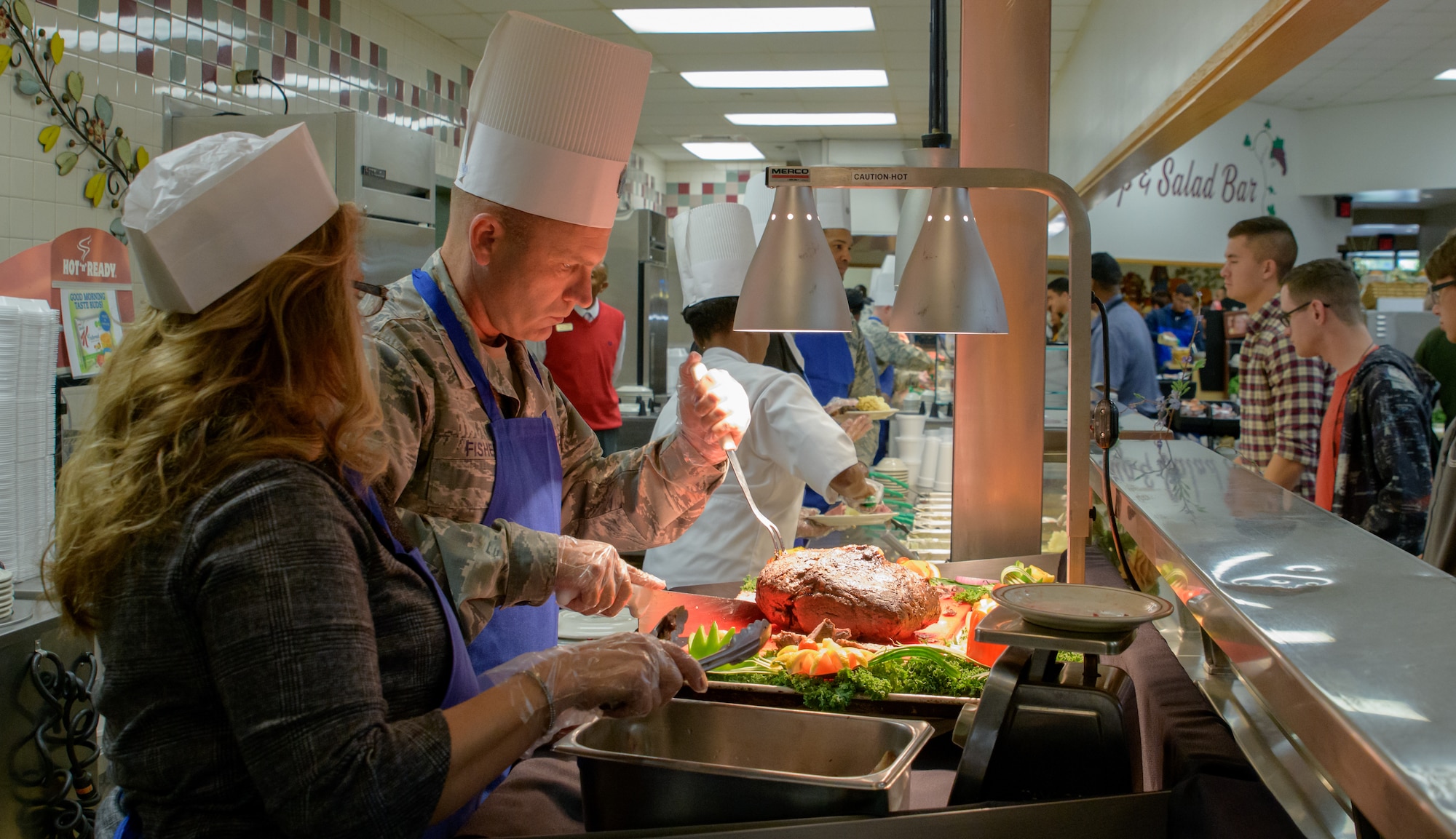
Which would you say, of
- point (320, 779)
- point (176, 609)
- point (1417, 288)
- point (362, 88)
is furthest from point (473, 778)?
point (1417, 288)

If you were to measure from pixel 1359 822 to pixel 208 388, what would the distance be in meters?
1.13

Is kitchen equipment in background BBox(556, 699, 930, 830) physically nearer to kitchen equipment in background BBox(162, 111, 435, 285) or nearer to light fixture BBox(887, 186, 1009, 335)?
light fixture BBox(887, 186, 1009, 335)

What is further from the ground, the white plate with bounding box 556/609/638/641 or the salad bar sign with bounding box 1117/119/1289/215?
the salad bar sign with bounding box 1117/119/1289/215

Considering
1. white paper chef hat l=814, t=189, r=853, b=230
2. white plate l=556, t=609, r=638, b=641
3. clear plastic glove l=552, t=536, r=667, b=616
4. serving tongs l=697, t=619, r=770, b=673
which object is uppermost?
white paper chef hat l=814, t=189, r=853, b=230

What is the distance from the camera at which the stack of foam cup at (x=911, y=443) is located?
5.05m

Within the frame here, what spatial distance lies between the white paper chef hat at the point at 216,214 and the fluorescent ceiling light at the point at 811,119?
903 centimetres

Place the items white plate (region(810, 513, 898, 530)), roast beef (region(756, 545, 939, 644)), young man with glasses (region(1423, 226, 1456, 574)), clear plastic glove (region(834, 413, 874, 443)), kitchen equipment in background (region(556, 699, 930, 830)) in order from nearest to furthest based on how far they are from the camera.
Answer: kitchen equipment in background (region(556, 699, 930, 830)) → roast beef (region(756, 545, 939, 644)) → young man with glasses (region(1423, 226, 1456, 574)) → white plate (region(810, 513, 898, 530)) → clear plastic glove (region(834, 413, 874, 443))

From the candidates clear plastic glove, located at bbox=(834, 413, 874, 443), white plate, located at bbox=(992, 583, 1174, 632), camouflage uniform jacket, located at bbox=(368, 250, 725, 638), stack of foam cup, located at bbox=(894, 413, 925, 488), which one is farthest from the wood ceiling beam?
stack of foam cup, located at bbox=(894, 413, 925, 488)

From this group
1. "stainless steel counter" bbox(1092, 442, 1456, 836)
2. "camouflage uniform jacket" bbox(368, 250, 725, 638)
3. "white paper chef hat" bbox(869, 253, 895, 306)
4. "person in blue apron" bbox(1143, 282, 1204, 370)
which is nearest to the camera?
"stainless steel counter" bbox(1092, 442, 1456, 836)

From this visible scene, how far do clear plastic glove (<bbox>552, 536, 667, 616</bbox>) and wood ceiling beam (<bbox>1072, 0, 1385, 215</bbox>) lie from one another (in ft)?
5.60

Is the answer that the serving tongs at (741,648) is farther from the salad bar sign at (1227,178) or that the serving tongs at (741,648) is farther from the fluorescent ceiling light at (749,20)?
the salad bar sign at (1227,178)

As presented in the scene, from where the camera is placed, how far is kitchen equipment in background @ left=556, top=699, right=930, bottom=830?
1119 millimetres

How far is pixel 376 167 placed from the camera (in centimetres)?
481

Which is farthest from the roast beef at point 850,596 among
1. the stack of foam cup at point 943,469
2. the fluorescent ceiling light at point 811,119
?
the fluorescent ceiling light at point 811,119
